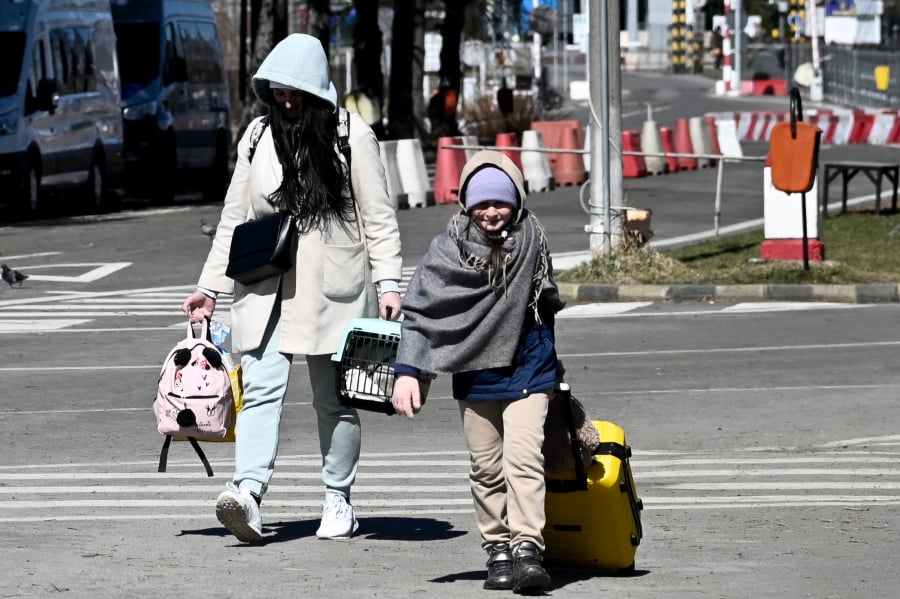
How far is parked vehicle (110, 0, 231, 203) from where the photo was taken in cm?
2942

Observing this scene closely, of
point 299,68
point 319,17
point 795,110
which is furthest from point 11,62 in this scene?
point 299,68

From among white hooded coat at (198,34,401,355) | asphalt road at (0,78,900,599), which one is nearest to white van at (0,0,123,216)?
asphalt road at (0,78,900,599)

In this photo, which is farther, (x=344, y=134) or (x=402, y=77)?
(x=402, y=77)

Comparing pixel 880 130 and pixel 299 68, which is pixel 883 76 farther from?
pixel 299 68

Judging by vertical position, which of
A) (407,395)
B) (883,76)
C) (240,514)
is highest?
(407,395)

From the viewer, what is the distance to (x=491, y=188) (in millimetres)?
6461

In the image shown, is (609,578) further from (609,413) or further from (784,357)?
(784,357)

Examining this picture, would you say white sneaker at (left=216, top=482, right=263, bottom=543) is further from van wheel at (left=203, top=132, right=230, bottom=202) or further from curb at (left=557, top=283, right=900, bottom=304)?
van wheel at (left=203, top=132, right=230, bottom=202)

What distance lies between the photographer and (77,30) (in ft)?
88.6

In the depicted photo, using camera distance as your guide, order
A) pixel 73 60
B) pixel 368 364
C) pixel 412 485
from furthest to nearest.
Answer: pixel 73 60 < pixel 412 485 < pixel 368 364

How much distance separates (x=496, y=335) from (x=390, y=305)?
90 centimetres

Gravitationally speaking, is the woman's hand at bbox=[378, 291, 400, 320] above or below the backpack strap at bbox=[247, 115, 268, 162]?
below

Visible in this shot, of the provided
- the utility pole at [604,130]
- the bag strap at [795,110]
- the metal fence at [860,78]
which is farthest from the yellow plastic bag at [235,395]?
the metal fence at [860,78]

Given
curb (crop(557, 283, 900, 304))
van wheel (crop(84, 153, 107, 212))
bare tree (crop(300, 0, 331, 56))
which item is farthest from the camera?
bare tree (crop(300, 0, 331, 56))
